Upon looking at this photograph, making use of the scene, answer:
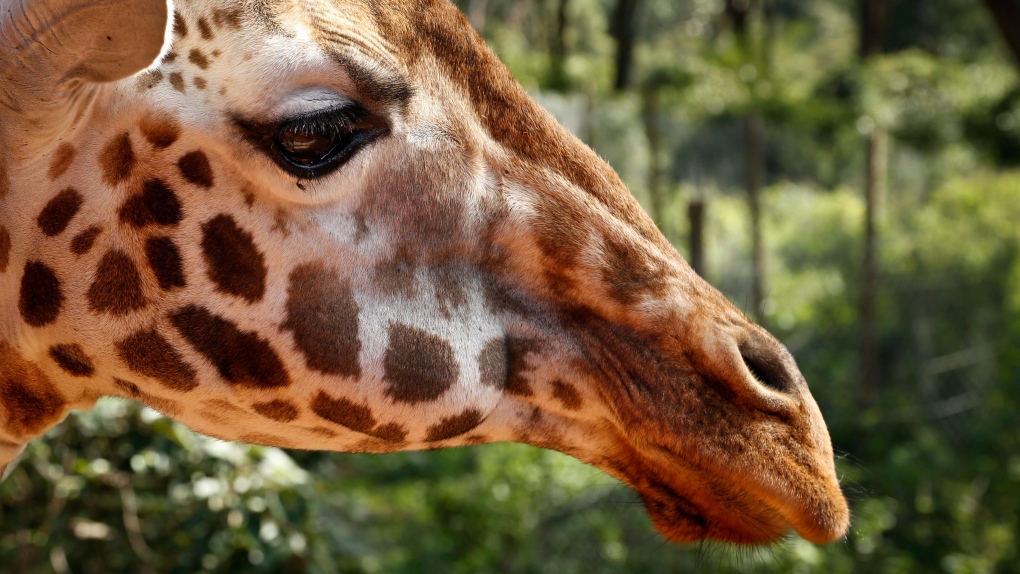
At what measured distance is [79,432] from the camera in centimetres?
353

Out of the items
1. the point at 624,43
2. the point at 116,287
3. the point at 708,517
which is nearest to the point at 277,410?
the point at 116,287

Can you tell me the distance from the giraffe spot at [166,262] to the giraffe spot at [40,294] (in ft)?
0.53

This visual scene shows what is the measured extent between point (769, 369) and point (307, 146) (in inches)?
33.1

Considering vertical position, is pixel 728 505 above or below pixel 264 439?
below

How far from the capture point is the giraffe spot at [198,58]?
A: 134 cm

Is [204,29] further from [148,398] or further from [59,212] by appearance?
[148,398]

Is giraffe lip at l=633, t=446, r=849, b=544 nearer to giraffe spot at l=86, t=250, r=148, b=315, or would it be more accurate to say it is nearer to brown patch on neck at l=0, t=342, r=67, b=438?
giraffe spot at l=86, t=250, r=148, b=315

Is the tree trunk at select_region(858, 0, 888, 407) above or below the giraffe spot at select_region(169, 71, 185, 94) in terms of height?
below

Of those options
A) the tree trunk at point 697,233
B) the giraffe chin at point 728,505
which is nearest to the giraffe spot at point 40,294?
the giraffe chin at point 728,505

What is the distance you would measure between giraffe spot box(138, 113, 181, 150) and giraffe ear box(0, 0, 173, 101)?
0.28 ft

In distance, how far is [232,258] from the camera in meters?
1.37

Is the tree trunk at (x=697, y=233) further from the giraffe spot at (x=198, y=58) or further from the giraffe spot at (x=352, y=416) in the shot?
the giraffe spot at (x=198, y=58)

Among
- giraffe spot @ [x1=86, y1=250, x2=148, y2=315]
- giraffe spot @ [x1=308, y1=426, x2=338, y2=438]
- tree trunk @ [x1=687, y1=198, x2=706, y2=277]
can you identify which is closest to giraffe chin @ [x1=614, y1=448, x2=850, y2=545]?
giraffe spot @ [x1=308, y1=426, x2=338, y2=438]

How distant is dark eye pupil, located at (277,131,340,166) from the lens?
1328 mm
